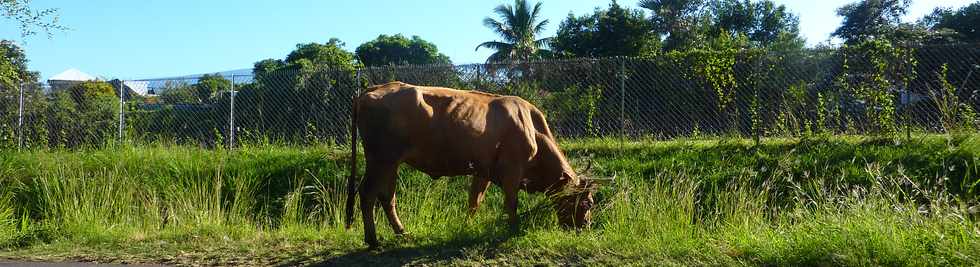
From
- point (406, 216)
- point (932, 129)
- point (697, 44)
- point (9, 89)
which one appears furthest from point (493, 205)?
point (697, 44)

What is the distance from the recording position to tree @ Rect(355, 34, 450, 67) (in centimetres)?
5628

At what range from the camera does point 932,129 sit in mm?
9570

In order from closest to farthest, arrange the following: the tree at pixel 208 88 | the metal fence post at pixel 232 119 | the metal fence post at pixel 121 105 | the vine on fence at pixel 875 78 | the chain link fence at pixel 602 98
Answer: the vine on fence at pixel 875 78 < the chain link fence at pixel 602 98 < the metal fence post at pixel 232 119 < the metal fence post at pixel 121 105 < the tree at pixel 208 88

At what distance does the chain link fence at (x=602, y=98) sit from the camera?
988cm

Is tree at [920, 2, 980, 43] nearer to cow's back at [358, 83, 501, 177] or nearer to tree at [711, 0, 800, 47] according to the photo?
tree at [711, 0, 800, 47]

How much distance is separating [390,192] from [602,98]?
5.53 m

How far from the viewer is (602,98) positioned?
36.4 feet

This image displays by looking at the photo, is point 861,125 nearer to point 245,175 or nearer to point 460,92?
point 460,92

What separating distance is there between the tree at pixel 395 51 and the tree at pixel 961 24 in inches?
1176

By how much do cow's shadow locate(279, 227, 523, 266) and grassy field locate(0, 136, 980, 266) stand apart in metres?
0.02

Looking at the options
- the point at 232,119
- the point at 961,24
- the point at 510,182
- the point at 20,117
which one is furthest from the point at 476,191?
the point at 961,24

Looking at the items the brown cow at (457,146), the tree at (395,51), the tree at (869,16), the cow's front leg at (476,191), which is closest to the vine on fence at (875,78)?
the brown cow at (457,146)

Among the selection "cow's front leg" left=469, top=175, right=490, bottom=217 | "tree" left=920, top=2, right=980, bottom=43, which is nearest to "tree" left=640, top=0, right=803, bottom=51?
"tree" left=920, top=2, right=980, bottom=43

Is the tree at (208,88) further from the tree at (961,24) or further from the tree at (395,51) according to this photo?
the tree at (395,51)
